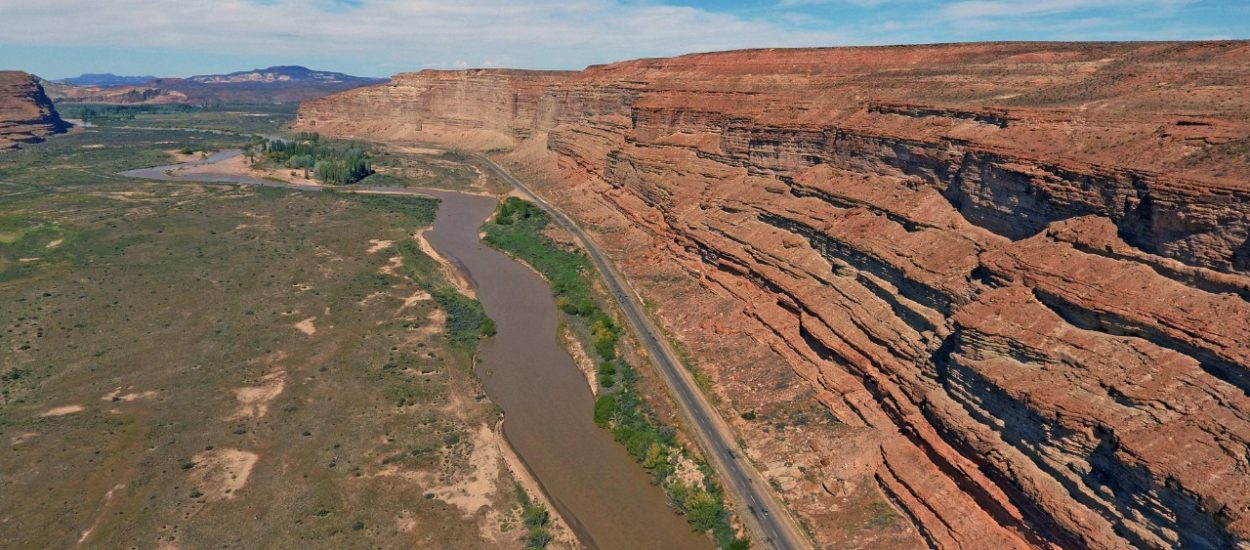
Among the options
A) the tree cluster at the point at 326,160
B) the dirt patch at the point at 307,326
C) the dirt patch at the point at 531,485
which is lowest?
the dirt patch at the point at 531,485

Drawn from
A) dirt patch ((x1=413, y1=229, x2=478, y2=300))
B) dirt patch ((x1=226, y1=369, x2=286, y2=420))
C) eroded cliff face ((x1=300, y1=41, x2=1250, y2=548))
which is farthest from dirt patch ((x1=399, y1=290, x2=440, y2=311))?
eroded cliff face ((x1=300, y1=41, x2=1250, y2=548))

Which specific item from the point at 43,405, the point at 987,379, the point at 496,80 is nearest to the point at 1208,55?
the point at 987,379

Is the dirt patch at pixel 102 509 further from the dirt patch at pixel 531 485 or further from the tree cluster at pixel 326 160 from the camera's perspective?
the tree cluster at pixel 326 160

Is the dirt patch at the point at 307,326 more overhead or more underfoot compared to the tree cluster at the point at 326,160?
more underfoot

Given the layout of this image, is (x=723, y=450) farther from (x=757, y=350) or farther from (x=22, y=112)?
(x=22, y=112)

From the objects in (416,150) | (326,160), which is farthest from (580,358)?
(416,150)

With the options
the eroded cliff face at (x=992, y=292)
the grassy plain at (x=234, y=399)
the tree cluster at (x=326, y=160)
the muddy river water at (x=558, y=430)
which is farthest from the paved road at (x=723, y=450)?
the tree cluster at (x=326, y=160)

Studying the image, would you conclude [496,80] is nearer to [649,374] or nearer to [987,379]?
[649,374]

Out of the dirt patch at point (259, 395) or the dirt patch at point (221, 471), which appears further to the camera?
the dirt patch at point (259, 395)

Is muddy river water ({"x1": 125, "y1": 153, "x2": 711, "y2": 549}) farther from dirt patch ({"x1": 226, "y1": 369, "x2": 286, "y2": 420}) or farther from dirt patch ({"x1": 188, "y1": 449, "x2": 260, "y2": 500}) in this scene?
dirt patch ({"x1": 188, "y1": 449, "x2": 260, "y2": 500})
